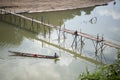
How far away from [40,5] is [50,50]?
18.6 metres

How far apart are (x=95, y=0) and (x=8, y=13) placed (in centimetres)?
2205

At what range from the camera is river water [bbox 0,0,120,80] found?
61.5ft

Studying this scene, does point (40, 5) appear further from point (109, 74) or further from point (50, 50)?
point (109, 74)

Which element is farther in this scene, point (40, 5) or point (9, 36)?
point (40, 5)

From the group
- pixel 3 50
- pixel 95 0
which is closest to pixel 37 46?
pixel 3 50

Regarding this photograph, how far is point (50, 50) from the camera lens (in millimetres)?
23188

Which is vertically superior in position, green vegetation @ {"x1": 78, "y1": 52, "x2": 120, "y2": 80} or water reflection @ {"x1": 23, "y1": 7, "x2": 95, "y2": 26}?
green vegetation @ {"x1": 78, "y1": 52, "x2": 120, "y2": 80}

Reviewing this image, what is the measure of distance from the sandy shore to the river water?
220 cm

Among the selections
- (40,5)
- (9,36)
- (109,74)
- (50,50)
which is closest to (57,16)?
(40,5)

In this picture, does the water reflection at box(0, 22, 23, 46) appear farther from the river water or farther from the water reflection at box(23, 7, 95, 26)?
the water reflection at box(23, 7, 95, 26)

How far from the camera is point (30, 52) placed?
22.5 metres

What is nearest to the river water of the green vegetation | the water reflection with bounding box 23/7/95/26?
the water reflection with bounding box 23/7/95/26

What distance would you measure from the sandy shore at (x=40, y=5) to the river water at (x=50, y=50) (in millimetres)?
2197

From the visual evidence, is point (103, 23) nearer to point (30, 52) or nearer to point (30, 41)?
point (30, 41)
